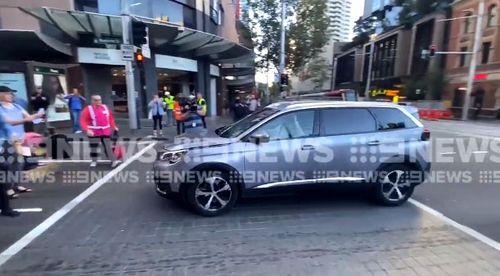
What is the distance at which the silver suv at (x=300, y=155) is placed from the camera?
202 inches

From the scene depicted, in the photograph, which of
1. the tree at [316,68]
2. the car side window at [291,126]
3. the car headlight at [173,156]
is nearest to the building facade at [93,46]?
the car headlight at [173,156]

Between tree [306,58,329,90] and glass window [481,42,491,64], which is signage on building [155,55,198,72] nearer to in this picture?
tree [306,58,329,90]

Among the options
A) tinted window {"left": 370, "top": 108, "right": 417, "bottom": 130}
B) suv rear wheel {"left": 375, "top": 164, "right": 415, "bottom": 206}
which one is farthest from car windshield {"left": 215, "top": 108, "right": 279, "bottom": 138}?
suv rear wheel {"left": 375, "top": 164, "right": 415, "bottom": 206}

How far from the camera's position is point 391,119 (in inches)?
229

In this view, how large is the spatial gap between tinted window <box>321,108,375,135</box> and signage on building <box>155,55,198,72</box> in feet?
55.1

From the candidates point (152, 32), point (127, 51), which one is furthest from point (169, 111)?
Answer: point (127, 51)

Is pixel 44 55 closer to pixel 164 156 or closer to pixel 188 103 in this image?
pixel 188 103

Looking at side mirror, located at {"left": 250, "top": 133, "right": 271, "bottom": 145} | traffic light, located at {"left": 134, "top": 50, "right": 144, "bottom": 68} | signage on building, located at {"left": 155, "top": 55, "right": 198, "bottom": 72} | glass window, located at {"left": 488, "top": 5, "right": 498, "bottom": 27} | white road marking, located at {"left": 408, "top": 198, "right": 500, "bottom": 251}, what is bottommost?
white road marking, located at {"left": 408, "top": 198, "right": 500, "bottom": 251}

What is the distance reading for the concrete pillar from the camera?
61.3 feet

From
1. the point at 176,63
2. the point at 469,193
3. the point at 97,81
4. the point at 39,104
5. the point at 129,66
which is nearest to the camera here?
the point at 469,193

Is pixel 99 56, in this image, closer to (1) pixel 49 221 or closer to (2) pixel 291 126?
(1) pixel 49 221

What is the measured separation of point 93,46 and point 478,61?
37.0 m

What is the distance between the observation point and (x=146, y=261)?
3848 millimetres

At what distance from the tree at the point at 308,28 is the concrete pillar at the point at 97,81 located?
18.3m
